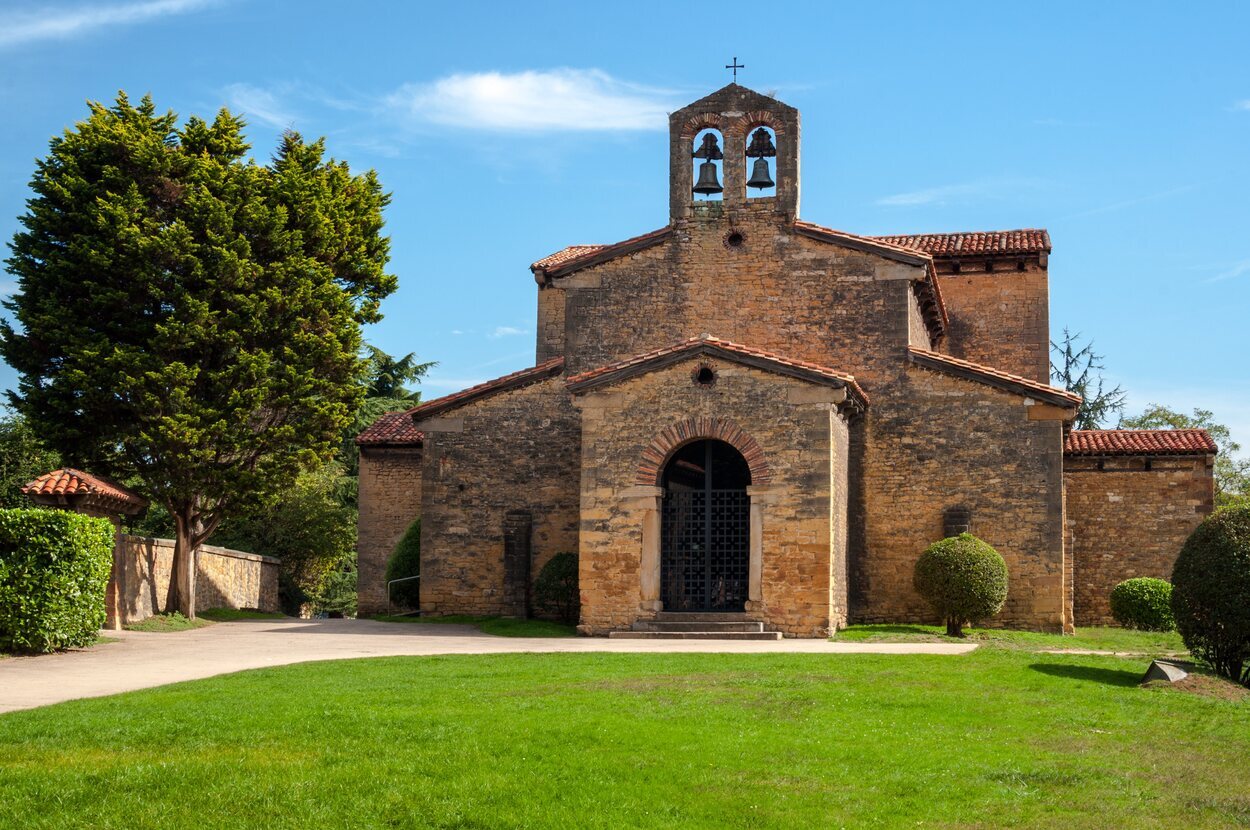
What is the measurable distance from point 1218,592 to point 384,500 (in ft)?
77.9

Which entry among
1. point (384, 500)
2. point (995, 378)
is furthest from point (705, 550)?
point (384, 500)

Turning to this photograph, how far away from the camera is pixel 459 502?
2986 centimetres

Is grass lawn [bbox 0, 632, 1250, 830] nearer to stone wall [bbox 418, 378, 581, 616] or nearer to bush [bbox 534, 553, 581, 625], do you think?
Result: bush [bbox 534, 553, 581, 625]

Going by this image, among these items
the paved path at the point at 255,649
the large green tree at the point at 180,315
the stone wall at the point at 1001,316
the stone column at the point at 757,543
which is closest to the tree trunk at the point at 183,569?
the large green tree at the point at 180,315

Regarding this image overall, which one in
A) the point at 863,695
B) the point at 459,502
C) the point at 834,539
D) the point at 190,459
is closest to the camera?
A: the point at 863,695

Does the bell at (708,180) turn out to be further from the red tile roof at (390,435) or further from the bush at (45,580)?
the bush at (45,580)

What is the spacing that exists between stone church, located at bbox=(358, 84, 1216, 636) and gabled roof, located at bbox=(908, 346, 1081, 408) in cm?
5

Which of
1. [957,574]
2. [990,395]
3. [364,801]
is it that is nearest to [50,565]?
[364,801]

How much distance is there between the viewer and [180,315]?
1051 inches

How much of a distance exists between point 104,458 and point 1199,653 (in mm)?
20433

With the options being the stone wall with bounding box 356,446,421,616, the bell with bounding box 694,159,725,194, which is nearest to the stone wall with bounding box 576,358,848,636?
the bell with bounding box 694,159,725,194

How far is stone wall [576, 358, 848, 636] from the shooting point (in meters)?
24.3

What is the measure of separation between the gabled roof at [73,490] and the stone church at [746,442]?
6.97m

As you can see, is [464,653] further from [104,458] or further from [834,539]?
[104,458]
